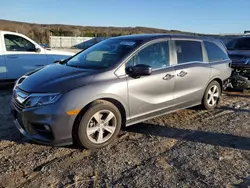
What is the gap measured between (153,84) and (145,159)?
1.32m

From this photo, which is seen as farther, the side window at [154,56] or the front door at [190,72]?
the front door at [190,72]

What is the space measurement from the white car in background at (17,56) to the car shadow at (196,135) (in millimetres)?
4647

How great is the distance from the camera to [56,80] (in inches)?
148

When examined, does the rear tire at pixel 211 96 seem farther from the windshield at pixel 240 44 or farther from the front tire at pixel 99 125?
the windshield at pixel 240 44

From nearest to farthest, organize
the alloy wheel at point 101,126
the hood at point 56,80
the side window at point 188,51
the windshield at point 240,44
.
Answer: the hood at point 56,80 < the alloy wheel at point 101,126 < the side window at point 188,51 < the windshield at point 240,44

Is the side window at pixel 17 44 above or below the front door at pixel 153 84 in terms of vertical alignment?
above

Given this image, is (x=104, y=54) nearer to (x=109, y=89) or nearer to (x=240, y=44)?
(x=109, y=89)

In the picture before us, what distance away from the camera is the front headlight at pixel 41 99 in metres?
3.48

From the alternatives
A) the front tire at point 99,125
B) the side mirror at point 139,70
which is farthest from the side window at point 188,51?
the front tire at point 99,125

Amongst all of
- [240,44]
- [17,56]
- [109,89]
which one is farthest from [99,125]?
[240,44]

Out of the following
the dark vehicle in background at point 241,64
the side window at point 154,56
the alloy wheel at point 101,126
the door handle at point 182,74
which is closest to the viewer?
the alloy wheel at point 101,126

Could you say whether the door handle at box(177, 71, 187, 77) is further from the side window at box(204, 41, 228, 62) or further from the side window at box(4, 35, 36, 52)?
the side window at box(4, 35, 36, 52)

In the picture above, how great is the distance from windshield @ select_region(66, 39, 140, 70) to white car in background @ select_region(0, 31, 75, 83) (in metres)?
3.51

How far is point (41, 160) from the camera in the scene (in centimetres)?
350
